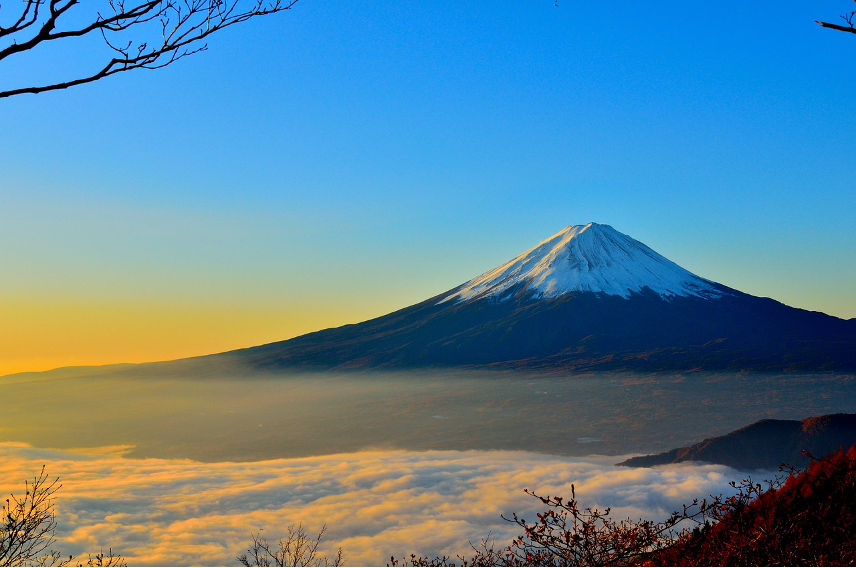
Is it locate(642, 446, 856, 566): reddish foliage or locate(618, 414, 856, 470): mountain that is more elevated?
locate(642, 446, 856, 566): reddish foliage

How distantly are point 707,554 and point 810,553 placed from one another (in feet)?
3.41

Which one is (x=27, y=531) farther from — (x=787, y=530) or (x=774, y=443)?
(x=774, y=443)

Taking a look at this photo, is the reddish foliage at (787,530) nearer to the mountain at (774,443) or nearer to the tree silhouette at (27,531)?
the tree silhouette at (27,531)

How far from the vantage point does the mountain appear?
99.8m

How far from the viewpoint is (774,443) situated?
11531cm

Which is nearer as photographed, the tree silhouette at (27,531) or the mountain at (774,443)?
the tree silhouette at (27,531)

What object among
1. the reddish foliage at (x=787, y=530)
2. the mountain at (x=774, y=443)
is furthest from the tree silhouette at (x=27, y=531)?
the mountain at (x=774, y=443)

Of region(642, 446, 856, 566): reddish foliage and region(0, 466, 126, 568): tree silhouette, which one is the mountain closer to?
region(642, 446, 856, 566): reddish foliage

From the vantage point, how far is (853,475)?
413 inches

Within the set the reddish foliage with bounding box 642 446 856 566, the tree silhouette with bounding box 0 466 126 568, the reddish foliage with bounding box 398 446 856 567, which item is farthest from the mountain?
the tree silhouette with bounding box 0 466 126 568

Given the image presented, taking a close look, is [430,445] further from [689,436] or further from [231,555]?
[231,555]

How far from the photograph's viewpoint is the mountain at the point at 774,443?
99.8 metres

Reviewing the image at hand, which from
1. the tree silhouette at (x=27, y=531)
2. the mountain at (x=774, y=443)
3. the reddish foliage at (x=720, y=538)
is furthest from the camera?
the mountain at (x=774, y=443)

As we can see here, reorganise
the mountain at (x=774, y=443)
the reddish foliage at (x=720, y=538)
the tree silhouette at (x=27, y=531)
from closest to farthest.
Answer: the reddish foliage at (x=720, y=538) < the tree silhouette at (x=27, y=531) < the mountain at (x=774, y=443)
